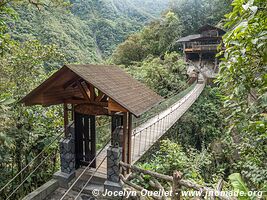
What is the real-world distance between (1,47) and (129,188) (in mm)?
3112

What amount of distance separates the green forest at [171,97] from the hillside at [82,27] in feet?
0.54

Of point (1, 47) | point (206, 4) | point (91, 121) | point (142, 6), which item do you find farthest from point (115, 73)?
point (142, 6)

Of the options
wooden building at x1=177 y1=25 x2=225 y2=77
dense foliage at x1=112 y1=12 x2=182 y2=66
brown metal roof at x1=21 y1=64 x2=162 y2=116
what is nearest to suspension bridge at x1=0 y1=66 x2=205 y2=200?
brown metal roof at x1=21 y1=64 x2=162 y2=116

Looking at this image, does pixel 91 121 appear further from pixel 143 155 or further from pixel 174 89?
pixel 174 89

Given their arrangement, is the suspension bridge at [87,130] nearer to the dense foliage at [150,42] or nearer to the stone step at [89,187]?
the stone step at [89,187]

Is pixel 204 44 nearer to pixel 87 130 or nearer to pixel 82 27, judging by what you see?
pixel 82 27

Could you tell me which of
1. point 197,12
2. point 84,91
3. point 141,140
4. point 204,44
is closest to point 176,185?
point 84,91

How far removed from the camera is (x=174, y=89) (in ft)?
41.7

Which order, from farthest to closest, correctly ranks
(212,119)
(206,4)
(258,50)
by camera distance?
1. (206,4)
2. (212,119)
3. (258,50)

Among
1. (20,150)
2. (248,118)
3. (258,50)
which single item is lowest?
(20,150)

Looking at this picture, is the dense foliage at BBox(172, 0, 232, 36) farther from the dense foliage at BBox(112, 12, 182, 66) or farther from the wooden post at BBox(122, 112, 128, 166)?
the wooden post at BBox(122, 112, 128, 166)

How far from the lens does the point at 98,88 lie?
3344 mm

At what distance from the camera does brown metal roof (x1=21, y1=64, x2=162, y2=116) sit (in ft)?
11.1

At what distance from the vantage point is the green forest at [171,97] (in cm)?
220
